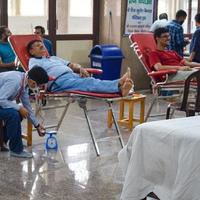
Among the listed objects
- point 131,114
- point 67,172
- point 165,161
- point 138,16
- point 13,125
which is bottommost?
point 67,172

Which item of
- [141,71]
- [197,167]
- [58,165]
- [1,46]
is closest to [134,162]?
[197,167]

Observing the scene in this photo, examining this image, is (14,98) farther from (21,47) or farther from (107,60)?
(107,60)

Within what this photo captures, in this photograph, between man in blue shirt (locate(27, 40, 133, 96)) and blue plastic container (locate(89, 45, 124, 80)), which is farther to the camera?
blue plastic container (locate(89, 45, 124, 80))

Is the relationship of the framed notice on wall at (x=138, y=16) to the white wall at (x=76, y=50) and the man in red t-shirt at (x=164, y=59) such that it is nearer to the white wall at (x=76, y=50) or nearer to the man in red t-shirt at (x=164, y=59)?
the white wall at (x=76, y=50)

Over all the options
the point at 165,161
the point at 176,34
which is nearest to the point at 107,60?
the point at 176,34

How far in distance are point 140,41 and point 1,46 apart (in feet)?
5.88

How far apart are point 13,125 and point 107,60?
3.16m

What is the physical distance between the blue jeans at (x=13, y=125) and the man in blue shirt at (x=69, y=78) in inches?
20.3

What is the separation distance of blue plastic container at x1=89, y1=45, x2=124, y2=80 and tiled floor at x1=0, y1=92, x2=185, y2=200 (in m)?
2.11

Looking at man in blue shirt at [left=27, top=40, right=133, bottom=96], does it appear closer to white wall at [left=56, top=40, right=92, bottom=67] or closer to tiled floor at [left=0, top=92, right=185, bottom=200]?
tiled floor at [left=0, top=92, right=185, bottom=200]

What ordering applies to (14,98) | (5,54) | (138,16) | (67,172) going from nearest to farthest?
(67,172), (14,98), (5,54), (138,16)

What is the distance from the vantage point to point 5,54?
19.7ft

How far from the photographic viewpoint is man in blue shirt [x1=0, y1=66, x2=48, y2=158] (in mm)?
3863

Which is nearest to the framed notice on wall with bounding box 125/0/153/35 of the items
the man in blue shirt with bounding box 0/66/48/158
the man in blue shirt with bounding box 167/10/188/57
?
the man in blue shirt with bounding box 167/10/188/57
